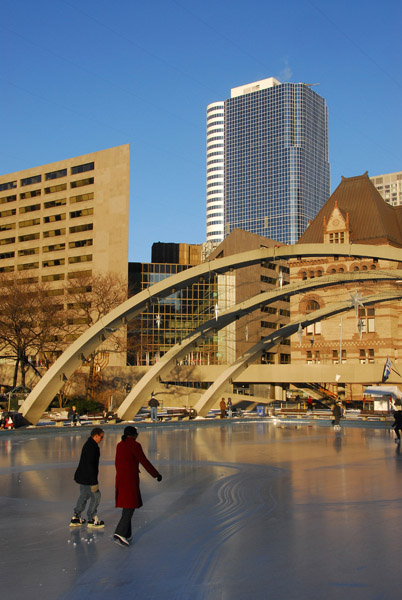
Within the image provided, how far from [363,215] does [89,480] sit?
6678 cm

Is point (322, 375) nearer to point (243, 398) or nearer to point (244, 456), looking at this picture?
point (243, 398)

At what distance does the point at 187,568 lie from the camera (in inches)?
289

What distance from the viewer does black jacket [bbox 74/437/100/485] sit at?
9477mm

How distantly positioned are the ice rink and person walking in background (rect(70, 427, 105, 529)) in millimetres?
246

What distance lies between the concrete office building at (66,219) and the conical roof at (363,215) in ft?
80.7

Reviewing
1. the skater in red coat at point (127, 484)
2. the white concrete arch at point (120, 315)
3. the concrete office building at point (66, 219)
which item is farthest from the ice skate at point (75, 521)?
the concrete office building at point (66, 219)

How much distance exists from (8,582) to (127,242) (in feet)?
253

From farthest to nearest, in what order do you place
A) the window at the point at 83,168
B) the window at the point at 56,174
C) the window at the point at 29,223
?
A: 1. the window at the point at 29,223
2. the window at the point at 56,174
3. the window at the point at 83,168

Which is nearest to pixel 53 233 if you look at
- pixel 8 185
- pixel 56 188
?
pixel 56 188

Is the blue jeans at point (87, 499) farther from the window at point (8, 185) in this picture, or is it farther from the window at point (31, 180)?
the window at point (8, 185)

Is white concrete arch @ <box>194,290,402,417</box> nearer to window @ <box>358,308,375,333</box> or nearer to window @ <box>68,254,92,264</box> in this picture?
window @ <box>358,308,375,333</box>

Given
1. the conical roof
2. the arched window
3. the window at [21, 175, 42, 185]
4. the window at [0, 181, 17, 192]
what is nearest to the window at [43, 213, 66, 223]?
the window at [21, 175, 42, 185]

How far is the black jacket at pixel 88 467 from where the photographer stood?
9477 mm

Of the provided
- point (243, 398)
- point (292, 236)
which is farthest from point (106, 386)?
point (292, 236)
